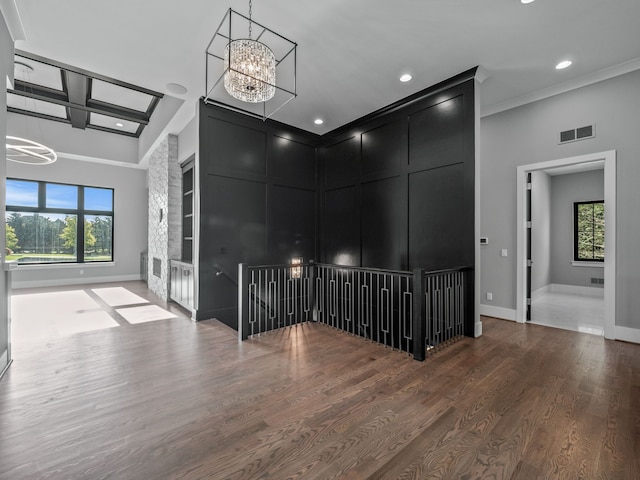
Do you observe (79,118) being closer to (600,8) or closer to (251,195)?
(251,195)

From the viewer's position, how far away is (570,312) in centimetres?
520

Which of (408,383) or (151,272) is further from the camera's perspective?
(151,272)

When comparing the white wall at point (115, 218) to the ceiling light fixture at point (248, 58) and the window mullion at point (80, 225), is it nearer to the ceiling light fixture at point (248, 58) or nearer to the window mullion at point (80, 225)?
the window mullion at point (80, 225)

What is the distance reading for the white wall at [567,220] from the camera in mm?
6719

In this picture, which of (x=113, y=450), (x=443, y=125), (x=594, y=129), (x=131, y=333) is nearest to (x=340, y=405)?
(x=113, y=450)

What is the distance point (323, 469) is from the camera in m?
1.66

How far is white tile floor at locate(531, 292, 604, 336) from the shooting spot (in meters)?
4.37

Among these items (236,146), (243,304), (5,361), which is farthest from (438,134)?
(5,361)

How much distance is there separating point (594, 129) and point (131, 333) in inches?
271

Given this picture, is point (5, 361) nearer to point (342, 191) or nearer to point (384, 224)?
point (384, 224)

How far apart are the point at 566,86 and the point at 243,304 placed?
541 cm

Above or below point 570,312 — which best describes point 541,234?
above

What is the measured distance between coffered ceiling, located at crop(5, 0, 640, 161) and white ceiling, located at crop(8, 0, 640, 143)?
0.01m

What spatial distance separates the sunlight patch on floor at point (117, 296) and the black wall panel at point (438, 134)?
5968 mm
